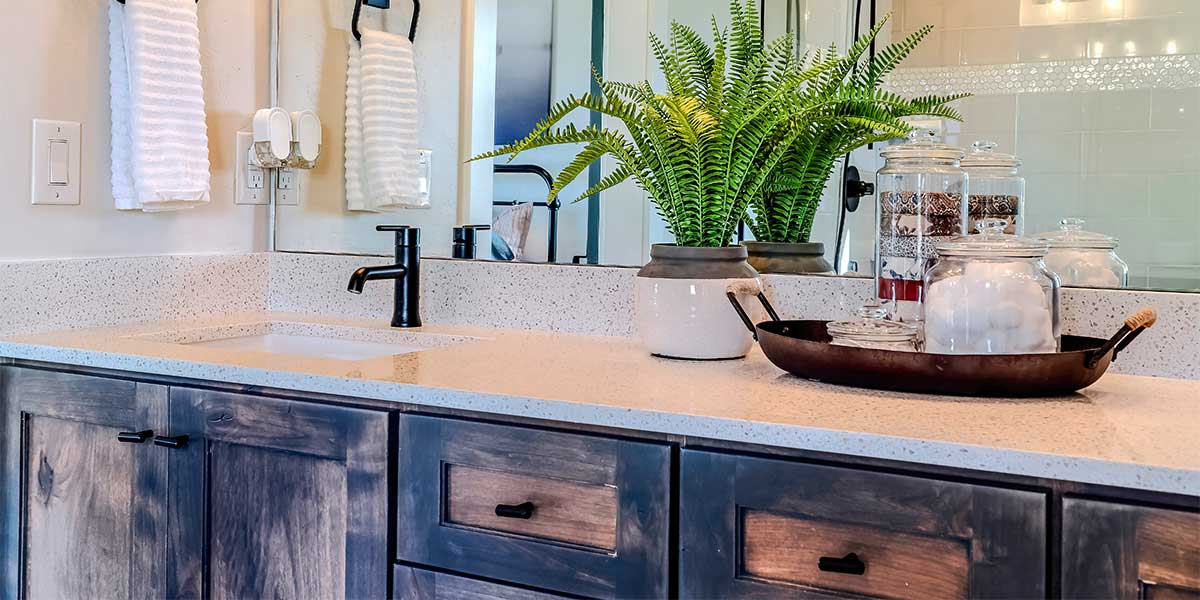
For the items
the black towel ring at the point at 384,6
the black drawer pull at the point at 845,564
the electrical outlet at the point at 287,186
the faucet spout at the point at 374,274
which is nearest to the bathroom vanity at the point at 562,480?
the black drawer pull at the point at 845,564

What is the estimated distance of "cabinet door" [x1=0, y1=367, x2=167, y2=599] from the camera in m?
1.40

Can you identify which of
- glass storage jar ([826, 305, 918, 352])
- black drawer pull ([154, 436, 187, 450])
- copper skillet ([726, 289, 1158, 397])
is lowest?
black drawer pull ([154, 436, 187, 450])

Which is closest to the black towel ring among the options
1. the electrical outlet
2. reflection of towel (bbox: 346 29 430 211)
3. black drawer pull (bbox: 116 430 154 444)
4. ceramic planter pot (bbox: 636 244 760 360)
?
reflection of towel (bbox: 346 29 430 211)

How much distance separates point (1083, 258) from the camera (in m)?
1.39

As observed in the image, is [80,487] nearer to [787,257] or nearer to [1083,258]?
[787,257]

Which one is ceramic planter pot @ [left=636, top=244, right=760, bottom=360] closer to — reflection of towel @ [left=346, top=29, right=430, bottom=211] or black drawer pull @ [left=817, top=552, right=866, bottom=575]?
black drawer pull @ [left=817, top=552, right=866, bottom=575]

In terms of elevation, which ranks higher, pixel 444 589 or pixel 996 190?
pixel 996 190

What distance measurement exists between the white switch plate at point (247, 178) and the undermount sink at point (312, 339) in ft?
0.89

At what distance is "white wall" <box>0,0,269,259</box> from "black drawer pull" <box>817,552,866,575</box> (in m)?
1.26

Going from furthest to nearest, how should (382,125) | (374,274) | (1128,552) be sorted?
1. (382,125)
2. (374,274)
3. (1128,552)

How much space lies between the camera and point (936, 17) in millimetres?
1448

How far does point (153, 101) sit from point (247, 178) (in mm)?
308

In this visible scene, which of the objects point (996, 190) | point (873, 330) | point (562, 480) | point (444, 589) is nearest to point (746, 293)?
point (873, 330)

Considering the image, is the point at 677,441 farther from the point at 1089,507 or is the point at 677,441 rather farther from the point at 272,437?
the point at 272,437
